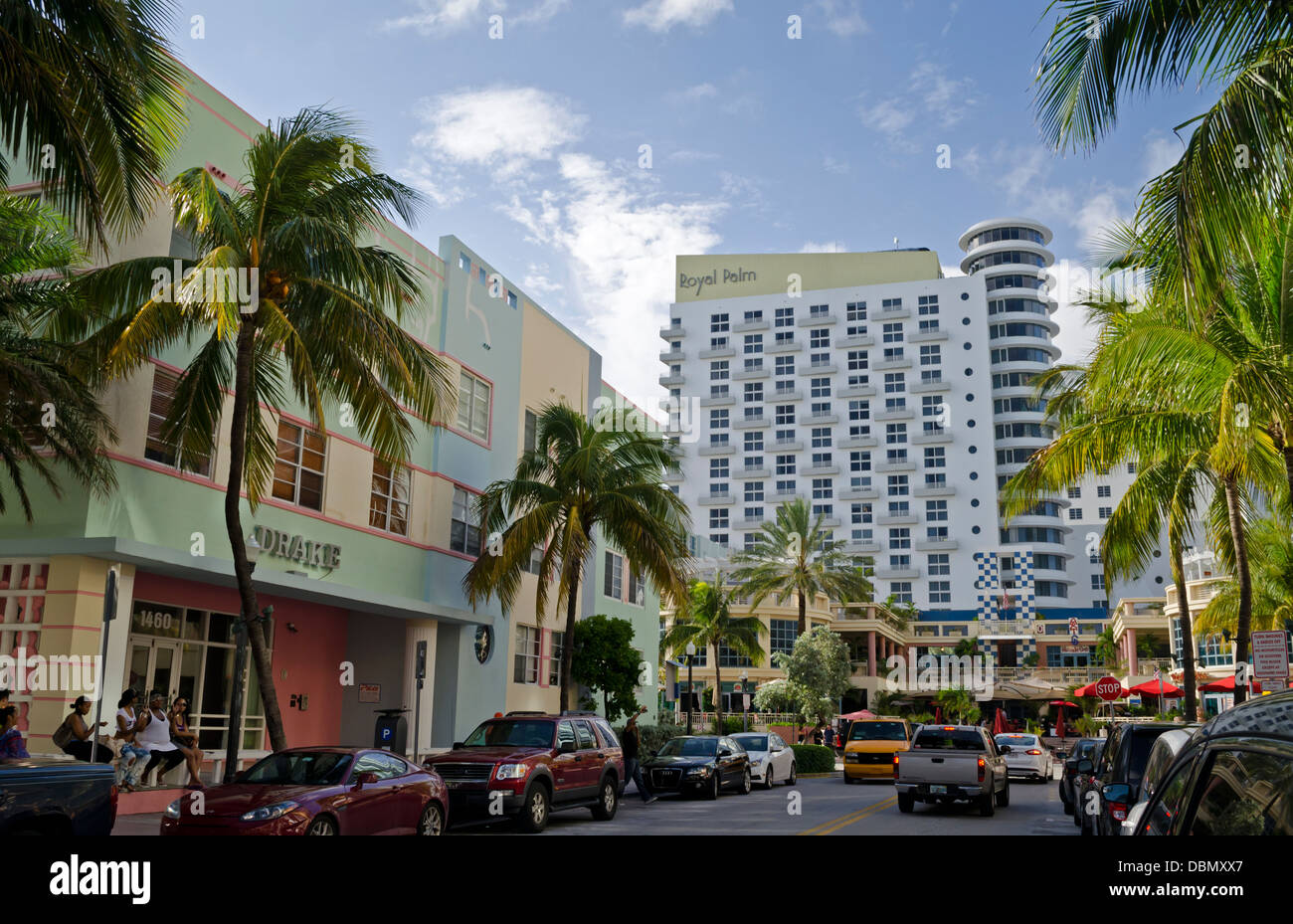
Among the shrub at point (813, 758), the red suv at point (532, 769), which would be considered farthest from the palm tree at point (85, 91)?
the shrub at point (813, 758)

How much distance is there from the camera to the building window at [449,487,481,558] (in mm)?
28547

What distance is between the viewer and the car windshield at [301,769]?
12.4 m

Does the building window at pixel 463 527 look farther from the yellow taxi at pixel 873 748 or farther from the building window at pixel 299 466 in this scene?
the yellow taxi at pixel 873 748

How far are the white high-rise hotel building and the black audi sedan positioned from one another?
256ft

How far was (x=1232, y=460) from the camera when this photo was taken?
556 inches

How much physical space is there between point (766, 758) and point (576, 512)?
8.70 m

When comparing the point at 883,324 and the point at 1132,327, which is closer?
the point at 1132,327

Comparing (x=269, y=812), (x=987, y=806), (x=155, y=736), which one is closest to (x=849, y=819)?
(x=987, y=806)

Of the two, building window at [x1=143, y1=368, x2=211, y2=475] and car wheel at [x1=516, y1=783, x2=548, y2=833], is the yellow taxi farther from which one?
building window at [x1=143, y1=368, x2=211, y2=475]
